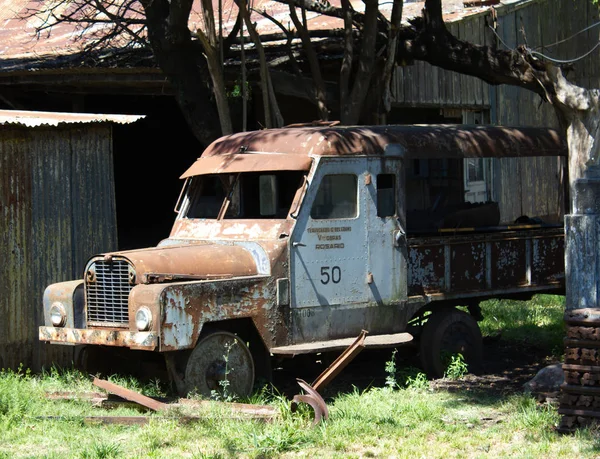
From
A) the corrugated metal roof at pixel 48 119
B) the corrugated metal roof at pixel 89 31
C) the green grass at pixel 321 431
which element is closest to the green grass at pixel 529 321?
the green grass at pixel 321 431

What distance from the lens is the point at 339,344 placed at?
28.0 ft

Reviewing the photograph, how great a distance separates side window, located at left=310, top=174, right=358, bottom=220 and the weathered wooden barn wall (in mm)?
6196

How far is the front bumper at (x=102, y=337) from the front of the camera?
24.7 ft

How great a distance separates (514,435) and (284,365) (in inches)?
130

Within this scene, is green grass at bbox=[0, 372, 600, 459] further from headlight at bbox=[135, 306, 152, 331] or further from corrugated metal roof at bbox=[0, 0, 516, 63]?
corrugated metal roof at bbox=[0, 0, 516, 63]

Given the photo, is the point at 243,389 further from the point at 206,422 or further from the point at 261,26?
the point at 261,26

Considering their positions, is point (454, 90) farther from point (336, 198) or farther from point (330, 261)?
point (330, 261)

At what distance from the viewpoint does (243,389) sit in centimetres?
815

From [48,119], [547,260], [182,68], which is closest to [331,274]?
[547,260]

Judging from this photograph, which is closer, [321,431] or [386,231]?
[321,431]

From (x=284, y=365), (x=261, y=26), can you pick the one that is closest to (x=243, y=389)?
(x=284, y=365)

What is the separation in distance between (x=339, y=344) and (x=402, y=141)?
2.06 metres

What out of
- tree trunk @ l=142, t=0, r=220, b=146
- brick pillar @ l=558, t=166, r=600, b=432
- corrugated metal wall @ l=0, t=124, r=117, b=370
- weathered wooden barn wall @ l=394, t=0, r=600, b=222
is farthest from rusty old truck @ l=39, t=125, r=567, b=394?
weathered wooden barn wall @ l=394, t=0, r=600, b=222

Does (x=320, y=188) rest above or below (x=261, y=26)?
below
